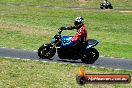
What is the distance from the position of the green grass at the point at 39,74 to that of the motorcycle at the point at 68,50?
1.20m

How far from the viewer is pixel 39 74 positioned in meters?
16.1

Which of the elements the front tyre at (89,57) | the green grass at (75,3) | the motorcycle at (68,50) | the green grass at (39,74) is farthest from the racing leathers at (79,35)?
the green grass at (75,3)

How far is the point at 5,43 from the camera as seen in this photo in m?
25.8

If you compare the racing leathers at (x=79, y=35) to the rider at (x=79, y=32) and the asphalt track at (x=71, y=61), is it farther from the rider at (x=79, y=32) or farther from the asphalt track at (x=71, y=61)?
the asphalt track at (x=71, y=61)

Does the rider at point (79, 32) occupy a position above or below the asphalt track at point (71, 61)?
above

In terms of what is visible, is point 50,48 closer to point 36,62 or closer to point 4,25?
point 36,62

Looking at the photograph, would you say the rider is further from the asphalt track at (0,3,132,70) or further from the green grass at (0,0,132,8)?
the green grass at (0,0,132,8)

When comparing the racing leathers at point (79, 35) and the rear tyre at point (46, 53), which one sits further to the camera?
the rear tyre at point (46, 53)

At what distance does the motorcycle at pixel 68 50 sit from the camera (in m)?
19.5

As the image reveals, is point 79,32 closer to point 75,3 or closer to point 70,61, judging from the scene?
point 70,61

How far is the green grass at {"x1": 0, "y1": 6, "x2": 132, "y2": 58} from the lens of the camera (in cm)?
2627

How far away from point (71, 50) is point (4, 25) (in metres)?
17.2

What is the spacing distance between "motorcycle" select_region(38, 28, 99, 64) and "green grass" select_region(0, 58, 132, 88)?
47.4 inches

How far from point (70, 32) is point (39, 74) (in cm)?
1831
